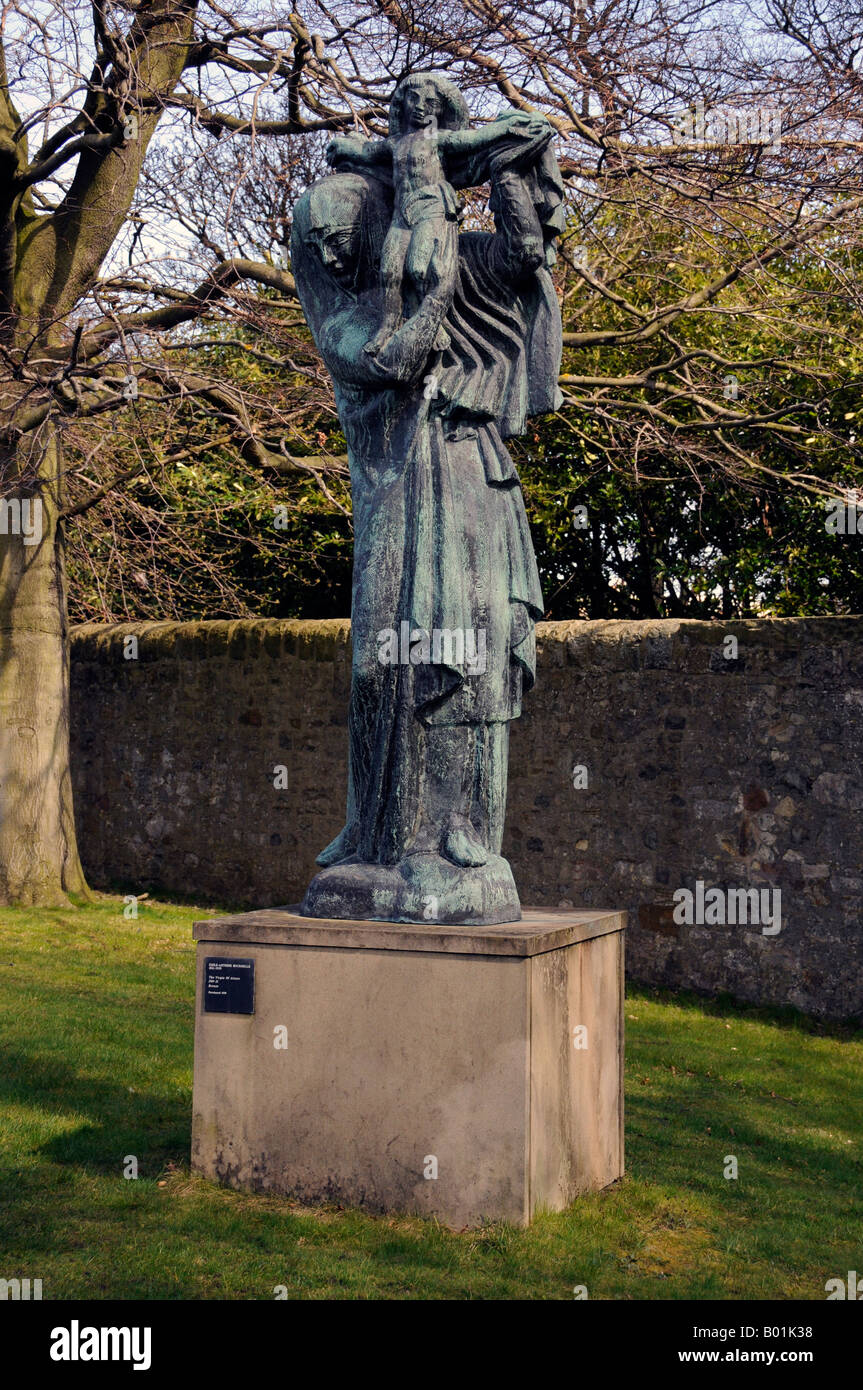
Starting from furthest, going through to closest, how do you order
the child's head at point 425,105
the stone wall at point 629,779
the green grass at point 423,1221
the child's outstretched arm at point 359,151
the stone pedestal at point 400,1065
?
the stone wall at point 629,779, the child's outstretched arm at point 359,151, the child's head at point 425,105, the stone pedestal at point 400,1065, the green grass at point 423,1221

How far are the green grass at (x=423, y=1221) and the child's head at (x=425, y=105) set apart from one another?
362 cm

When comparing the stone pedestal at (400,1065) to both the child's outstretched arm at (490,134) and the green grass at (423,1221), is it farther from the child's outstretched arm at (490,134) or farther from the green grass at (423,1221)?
the child's outstretched arm at (490,134)

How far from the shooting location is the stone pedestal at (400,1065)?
14.1ft

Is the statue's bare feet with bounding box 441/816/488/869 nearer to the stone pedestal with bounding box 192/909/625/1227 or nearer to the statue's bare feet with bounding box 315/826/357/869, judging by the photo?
the stone pedestal with bounding box 192/909/625/1227

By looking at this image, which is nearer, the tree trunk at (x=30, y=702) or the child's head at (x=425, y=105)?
the child's head at (x=425, y=105)

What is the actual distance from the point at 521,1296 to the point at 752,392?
8501 millimetres

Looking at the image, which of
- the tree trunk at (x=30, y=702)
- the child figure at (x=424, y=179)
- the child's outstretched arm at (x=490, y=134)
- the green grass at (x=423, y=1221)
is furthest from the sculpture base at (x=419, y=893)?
the tree trunk at (x=30, y=702)

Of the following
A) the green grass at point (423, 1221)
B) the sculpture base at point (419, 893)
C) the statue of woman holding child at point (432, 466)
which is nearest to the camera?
the green grass at point (423, 1221)

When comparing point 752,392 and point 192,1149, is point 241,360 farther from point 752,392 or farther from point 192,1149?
point 192,1149

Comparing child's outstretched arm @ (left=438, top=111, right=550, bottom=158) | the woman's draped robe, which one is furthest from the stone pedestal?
child's outstretched arm @ (left=438, top=111, right=550, bottom=158)

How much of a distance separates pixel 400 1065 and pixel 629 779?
5.21 metres

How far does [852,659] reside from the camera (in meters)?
8.41

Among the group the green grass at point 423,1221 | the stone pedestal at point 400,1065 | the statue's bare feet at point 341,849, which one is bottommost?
the green grass at point 423,1221

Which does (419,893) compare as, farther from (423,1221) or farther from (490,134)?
(490,134)
